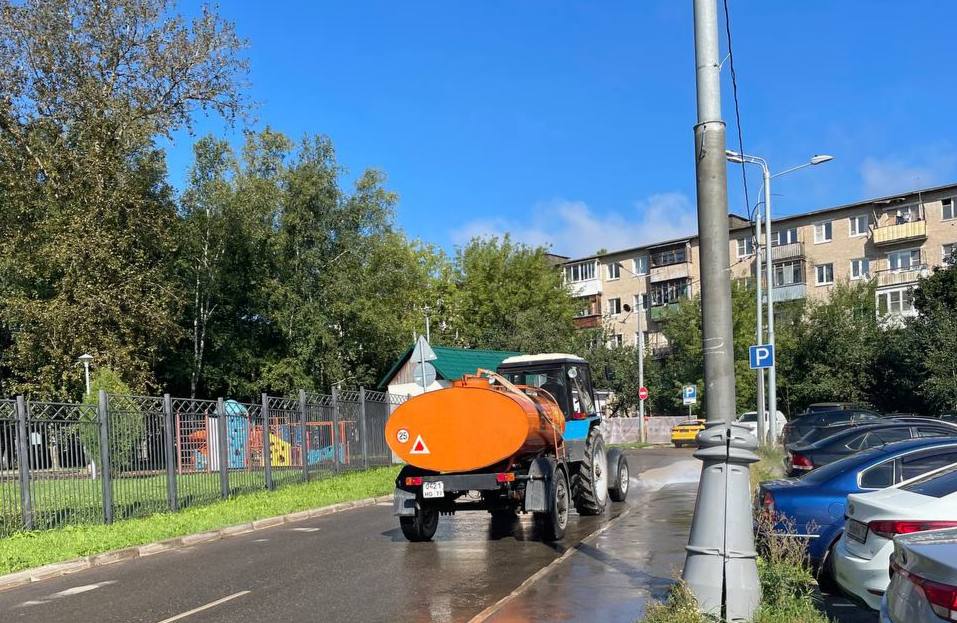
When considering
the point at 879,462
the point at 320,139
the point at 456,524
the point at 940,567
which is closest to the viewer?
the point at 940,567

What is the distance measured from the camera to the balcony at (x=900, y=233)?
56.8m

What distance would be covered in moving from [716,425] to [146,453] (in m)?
12.4

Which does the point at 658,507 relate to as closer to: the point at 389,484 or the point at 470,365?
the point at 389,484

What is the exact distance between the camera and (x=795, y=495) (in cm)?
904

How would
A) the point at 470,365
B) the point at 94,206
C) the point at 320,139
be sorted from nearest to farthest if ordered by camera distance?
the point at 94,206, the point at 470,365, the point at 320,139

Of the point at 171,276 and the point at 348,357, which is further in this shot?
the point at 348,357

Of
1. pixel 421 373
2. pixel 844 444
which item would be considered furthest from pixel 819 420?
pixel 421 373

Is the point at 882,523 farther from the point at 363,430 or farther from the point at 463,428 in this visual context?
the point at 363,430

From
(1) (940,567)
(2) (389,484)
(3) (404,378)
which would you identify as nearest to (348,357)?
(3) (404,378)

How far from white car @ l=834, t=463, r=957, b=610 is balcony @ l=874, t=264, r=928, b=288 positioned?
180ft

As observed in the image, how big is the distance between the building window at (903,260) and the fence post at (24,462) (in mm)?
56202

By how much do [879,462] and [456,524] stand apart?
7.93 meters

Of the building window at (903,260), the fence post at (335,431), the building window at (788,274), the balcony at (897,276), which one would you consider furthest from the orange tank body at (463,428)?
the building window at (788,274)

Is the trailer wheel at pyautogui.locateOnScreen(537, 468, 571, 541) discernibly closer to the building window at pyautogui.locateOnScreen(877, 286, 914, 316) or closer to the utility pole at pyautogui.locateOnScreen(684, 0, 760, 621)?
the utility pole at pyautogui.locateOnScreen(684, 0, 760, 621)
